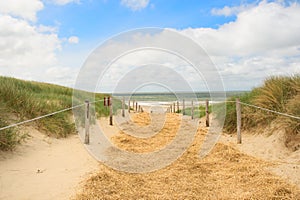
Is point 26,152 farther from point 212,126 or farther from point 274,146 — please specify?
point 212,126

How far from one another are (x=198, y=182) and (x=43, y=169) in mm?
3016

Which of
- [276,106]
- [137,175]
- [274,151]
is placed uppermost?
[276,106]

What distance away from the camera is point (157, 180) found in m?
5.04

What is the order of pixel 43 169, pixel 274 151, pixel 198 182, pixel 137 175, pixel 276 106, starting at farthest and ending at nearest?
pixel 276 106
pixel 274 151
pixel 43 169
pixel 137 175
pixel 198 182

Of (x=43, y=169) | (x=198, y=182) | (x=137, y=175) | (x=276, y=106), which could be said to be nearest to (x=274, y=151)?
(x=276, y=106)

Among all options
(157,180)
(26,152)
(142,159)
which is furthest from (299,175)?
(26,152)

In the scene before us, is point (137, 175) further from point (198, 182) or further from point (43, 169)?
point (43, 169)

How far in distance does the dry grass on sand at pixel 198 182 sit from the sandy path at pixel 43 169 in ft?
1.30

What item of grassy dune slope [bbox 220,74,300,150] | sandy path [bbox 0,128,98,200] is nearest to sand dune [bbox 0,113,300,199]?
sandy path [bbox 0,128,98,200]

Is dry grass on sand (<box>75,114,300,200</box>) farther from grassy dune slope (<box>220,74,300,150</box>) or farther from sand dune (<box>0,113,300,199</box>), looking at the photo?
grassy dune slope (<box>220,74,300,150</box>)

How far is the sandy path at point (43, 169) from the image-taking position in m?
4.31

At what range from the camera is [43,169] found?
5441 mm

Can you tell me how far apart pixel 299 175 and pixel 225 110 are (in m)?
6.51

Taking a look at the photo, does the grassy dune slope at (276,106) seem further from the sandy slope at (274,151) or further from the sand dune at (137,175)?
the sand dune at (137,175)
